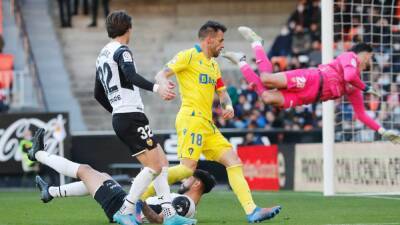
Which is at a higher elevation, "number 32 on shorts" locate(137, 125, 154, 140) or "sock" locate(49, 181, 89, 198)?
"number 32 on shorts" locate(137, 125, 154, 140)

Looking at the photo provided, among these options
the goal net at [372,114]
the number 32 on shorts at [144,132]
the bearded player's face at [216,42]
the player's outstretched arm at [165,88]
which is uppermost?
the bearded player's face at [216,42]

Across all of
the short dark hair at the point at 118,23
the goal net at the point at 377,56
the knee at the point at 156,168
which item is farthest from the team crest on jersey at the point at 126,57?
the goal net at the point at 377,56

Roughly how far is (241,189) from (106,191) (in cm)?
140

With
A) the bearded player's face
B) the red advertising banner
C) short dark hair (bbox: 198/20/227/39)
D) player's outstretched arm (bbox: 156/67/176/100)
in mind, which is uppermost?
short dark hair (bbox: 198/20/227/39)

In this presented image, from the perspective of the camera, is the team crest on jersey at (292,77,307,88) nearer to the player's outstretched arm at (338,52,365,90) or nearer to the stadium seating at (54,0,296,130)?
the player's outstretched arm at (338,52,365,90)

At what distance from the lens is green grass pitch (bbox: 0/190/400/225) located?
35.0 ft

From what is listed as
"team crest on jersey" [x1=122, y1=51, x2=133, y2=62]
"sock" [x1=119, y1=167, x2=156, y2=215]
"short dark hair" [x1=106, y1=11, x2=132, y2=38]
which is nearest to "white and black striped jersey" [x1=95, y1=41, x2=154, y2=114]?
"team crest on jersey" [x1=122, y1=51, x2=133, y2=62]

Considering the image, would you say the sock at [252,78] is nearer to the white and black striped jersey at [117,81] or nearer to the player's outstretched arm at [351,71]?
the player's outstretched arm at [351,71]

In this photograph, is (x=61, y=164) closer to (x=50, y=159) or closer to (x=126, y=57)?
(x=50, y=159)

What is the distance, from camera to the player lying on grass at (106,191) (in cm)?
1013

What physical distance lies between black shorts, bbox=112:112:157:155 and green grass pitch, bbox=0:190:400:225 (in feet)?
3.42

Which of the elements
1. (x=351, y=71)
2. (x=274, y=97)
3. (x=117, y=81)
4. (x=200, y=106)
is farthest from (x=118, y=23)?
(x=351, y=71)

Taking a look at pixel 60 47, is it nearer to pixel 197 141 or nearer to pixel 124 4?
pixel 124 4

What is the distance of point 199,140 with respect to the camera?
11.0 m
